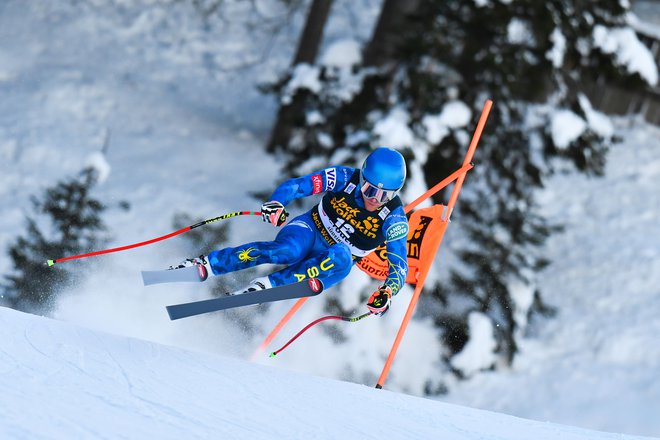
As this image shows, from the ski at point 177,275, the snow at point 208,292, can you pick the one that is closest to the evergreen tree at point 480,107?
the snow at point 208,292

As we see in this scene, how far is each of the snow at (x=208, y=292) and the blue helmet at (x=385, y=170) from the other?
1172 millimetres

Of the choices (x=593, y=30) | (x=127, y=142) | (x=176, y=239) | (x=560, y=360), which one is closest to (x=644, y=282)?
(x=560, y=360)

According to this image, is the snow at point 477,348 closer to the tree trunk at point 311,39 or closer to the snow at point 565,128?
the snow at point 565,128

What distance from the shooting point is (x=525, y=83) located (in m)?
8.63

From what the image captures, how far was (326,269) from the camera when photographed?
5.21m

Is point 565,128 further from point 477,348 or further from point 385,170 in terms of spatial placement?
point 385,170

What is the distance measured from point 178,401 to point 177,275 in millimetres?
1192

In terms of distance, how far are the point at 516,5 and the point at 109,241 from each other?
14.7 ft

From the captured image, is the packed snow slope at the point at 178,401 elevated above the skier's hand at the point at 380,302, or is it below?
below

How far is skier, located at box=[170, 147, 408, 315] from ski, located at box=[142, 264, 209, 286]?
0.15ft

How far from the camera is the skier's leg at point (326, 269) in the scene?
521cm

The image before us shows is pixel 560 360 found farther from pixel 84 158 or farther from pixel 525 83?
pixel 84 158

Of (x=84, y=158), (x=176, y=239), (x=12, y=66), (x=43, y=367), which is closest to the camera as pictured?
(x=43, y=367)

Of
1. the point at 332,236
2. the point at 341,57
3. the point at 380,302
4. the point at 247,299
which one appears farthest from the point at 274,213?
the point at 341,57
